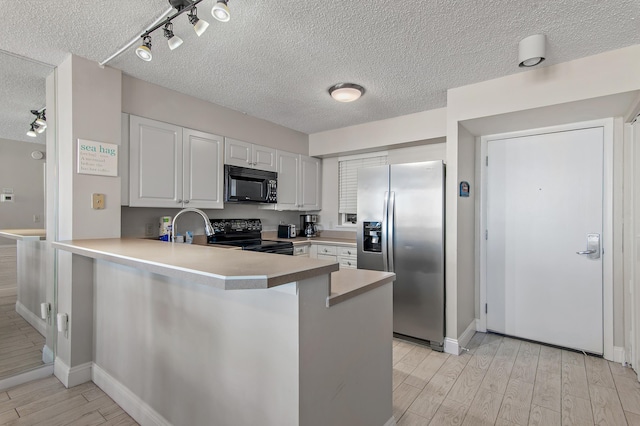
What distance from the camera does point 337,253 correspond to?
405 centimetres

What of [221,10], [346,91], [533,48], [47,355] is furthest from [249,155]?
[533,48]

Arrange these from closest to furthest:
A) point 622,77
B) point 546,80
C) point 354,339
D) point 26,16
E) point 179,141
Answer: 1. point 354,339
2. point 26,16
3. point 622,77
4. point 546,80
5. point 179,141

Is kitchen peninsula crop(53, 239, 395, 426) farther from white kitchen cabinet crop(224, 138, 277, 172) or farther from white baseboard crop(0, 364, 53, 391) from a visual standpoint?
white kitchen cabinet crop(224, 138, 277, 172)

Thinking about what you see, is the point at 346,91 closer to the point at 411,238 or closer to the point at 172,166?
the point at 411,238

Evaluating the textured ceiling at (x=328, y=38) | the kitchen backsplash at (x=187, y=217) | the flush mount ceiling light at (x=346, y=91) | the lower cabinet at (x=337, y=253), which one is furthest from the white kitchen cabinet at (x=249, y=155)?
the flush mount ceiling light at (x=346, y=91)

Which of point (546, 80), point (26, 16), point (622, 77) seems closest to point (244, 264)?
point (26, 16)

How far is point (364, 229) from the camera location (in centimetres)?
349

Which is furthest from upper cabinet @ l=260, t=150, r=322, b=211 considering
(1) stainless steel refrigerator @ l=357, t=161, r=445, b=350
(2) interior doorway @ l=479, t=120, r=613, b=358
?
(2) interior doorway @ l=479, t=120, r=613, b=358

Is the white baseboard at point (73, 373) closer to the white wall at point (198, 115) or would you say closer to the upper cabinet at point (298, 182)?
the white wall at point (198, 115)

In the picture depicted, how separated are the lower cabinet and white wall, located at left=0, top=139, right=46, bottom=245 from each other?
2659mm

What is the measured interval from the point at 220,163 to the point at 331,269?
2606mm

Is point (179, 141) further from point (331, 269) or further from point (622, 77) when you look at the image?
point (622, 77)

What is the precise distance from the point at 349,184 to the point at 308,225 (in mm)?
891

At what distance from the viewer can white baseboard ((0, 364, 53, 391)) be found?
2297 millimetres
